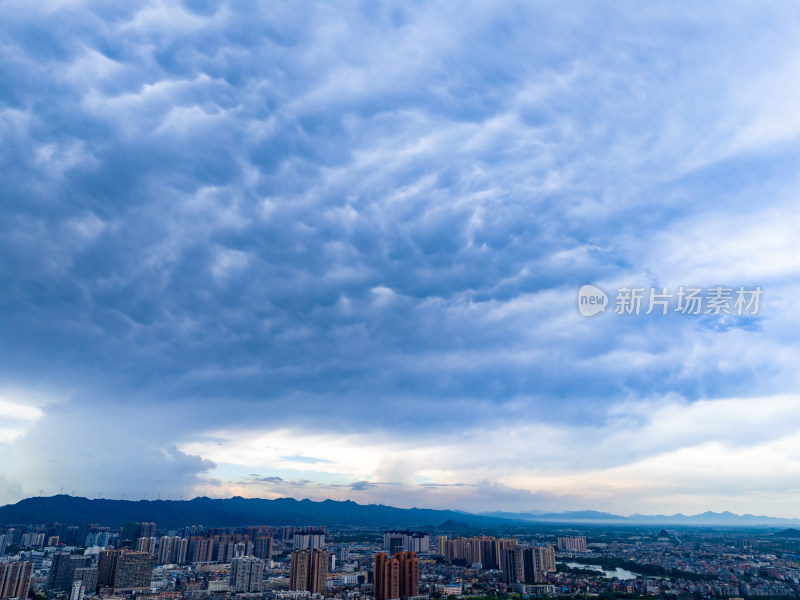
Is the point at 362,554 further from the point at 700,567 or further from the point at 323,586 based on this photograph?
the point at 700,567

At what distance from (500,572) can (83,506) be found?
2618 inches

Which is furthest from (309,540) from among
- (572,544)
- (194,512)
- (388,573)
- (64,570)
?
(194,512)

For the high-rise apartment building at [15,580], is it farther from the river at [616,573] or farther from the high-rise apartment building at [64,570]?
the river at [616,573]

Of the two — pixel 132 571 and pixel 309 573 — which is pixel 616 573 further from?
pixel 132 571

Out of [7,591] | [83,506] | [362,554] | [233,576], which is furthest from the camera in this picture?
[83,506]

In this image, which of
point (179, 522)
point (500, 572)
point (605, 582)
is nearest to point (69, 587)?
point (500, 572)

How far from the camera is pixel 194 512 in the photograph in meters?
81.1

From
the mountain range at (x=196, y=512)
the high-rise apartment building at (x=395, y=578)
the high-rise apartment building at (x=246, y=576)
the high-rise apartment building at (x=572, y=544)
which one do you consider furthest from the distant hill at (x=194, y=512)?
the high-rise apartment building at (x=395, y=578)

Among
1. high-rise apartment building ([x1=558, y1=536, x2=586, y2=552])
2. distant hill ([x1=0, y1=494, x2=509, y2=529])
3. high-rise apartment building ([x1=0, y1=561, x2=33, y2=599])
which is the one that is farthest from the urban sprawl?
distant hill ([x1=0, y1=494, x2=509, y2=529])

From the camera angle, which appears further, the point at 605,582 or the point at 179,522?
the point at 179,522

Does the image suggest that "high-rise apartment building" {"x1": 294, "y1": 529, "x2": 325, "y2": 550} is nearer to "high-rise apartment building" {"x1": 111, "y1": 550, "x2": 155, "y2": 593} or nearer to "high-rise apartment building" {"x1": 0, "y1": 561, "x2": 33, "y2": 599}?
"high-rise apartment building" {"x1": 111, "y1": 550, "x2": 155, "y2": 593}

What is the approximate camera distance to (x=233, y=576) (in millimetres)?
23984

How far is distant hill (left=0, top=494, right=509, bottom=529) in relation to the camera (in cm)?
6488

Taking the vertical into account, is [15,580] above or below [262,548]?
above
